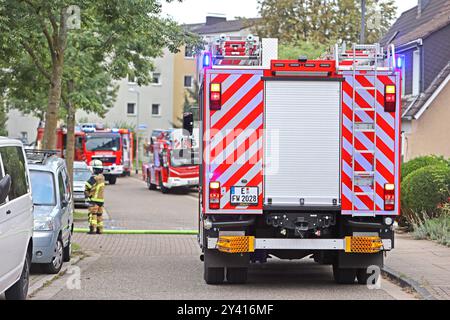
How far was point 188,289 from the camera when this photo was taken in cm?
1200

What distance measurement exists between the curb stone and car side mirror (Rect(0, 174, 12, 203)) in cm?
496

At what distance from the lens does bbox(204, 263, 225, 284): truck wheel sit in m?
12.3

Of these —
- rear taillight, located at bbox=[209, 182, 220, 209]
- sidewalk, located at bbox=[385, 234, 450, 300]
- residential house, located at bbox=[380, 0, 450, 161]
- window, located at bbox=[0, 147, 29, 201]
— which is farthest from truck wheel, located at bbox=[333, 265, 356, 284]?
residential house, located at bbox=[380, 0, 450, 161]

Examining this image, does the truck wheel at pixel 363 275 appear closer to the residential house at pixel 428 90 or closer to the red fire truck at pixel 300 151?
the red fire truck at pixel 300 151

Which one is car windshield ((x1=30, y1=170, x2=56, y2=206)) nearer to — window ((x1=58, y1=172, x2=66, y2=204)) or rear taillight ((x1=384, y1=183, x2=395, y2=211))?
window ((x1=58, y1=172, x2=66, y2=204))

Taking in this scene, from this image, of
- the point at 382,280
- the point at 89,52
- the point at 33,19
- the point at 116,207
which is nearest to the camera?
the point at 382,280

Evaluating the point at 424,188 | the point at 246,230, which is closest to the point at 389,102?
the point at 246,230

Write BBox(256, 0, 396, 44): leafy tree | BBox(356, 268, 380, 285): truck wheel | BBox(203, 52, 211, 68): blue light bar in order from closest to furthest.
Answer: BBox(203, 52, 211, 68): blue light bar
BBox(356, 268, 380, 285): truck wheel
BBox(256, 0, 396, 44): leafy tree

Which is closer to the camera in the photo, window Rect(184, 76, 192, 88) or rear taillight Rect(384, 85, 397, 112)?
rear taillight Rect(384, 85, 397, 112)

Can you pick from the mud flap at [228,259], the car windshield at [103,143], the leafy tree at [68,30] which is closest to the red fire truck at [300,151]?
the mud flap at [228,259]

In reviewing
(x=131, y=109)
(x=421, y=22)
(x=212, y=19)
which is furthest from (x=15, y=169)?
(x=212, y=19)

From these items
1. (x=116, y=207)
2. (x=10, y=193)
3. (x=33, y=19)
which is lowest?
(x=116, y=207)

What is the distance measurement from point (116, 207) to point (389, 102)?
856 inches
